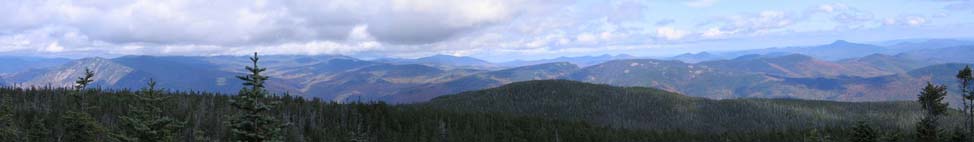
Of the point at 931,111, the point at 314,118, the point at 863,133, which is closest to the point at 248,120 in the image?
the point at 863,133

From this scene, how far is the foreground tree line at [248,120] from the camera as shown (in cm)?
2188

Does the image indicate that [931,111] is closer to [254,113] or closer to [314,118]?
[254,113]

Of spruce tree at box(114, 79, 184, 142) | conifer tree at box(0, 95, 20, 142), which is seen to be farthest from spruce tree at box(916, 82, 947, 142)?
conifer tree at box(0, 95, 20, 142)

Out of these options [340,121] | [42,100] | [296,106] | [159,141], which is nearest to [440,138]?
[340,121]

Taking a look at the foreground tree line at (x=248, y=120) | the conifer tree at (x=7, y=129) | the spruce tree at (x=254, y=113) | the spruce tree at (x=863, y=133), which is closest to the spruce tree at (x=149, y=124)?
the foreground tree line at (x=248, y=120)

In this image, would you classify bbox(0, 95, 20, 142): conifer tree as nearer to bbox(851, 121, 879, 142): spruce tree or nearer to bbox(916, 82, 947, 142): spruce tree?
bbox(851, 121, 879, 142): spruce tree

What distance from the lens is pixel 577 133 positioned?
196 metres

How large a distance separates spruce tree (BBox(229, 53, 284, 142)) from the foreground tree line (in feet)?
0.11

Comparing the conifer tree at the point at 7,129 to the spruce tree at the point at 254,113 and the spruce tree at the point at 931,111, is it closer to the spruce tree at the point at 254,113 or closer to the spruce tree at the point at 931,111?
the spruce tree at the point at 254,113

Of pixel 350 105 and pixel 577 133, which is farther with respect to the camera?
pixel 577 133

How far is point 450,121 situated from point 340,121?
39591mm

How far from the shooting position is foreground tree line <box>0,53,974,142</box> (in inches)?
861

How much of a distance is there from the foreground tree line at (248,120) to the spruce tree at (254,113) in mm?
33

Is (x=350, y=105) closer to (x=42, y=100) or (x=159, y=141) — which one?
(x=42, y=100)
